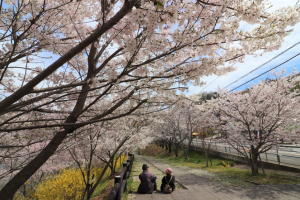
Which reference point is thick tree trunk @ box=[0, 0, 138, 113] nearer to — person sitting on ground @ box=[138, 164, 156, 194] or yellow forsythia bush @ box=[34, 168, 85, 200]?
person sitting on ground @ box=[138, 164, 156, 194]

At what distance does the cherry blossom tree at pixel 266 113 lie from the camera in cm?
802

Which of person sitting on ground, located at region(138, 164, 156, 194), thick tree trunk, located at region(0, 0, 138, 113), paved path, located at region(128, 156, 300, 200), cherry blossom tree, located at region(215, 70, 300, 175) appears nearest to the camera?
thick tree trunk, located at region(0, 0, 138, 113)

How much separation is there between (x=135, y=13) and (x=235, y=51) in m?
1.81

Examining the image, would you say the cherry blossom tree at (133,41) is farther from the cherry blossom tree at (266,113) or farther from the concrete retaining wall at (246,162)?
the concrete retaining wall at (246,162)

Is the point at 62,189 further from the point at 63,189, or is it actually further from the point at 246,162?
the point at 246,162

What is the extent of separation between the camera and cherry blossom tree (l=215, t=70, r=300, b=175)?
8.02m

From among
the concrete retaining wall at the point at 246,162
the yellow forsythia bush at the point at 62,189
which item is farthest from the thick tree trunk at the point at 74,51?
the concrete retaining wall at the point at 246,162

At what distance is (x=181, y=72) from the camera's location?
9.34 feet

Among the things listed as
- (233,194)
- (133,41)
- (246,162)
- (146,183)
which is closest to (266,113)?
(233,194)

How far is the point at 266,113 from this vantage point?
27.6 ft

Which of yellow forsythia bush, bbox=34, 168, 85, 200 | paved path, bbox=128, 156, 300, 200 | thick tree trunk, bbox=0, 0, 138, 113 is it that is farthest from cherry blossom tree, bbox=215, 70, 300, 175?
yellow forsythia bush, bbox=34, 168, 85, 200

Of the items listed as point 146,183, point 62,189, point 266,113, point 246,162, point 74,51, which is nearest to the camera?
point 74,51

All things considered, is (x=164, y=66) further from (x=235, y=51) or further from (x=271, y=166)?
(x=271, y=166)

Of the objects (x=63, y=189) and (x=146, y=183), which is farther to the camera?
(x=63, y=189)
